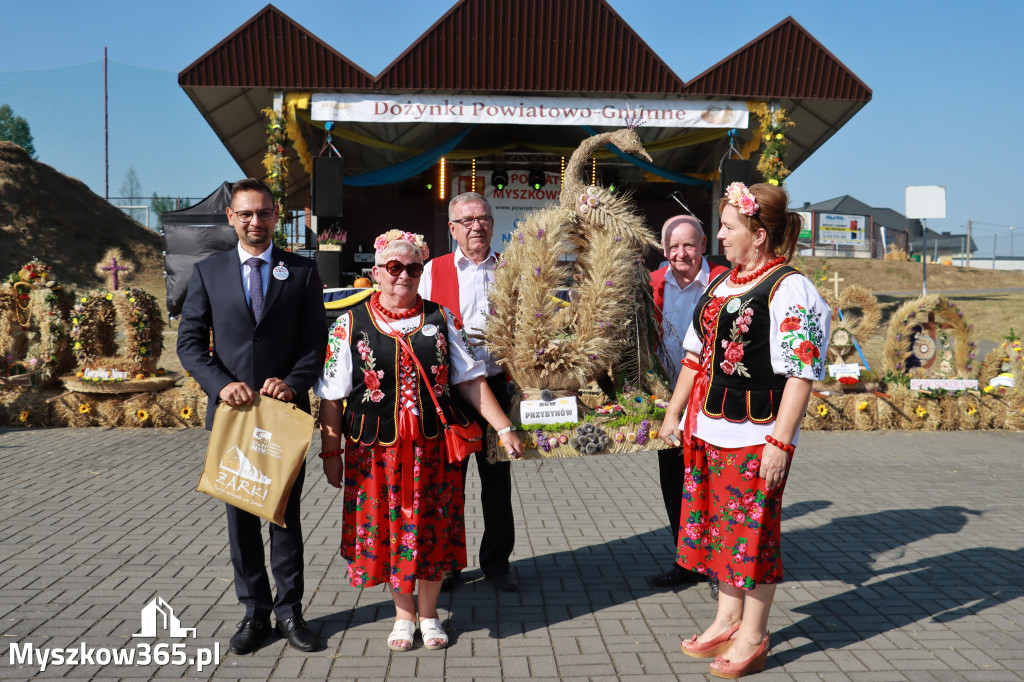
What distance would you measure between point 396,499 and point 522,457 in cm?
60

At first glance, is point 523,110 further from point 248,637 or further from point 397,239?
point 248,637

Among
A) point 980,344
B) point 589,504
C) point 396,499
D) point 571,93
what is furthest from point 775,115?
point 396,499

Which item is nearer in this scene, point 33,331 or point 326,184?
point 33,331

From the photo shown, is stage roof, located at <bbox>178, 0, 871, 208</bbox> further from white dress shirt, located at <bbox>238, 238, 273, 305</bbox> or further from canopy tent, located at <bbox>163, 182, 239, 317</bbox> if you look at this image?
white dress shirt, located at <bbox>238, 238, 273, 305</bbox>

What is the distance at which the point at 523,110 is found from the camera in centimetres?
1265

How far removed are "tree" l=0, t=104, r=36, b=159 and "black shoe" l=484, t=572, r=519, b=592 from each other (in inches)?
2370

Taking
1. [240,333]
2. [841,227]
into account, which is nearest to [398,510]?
[240,333]

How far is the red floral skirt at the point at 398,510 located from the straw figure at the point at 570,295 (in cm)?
61

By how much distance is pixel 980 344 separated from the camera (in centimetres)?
1462

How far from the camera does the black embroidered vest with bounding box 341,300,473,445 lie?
10.4 ft

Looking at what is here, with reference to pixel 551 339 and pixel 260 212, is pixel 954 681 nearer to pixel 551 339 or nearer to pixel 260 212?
pixel 551 339

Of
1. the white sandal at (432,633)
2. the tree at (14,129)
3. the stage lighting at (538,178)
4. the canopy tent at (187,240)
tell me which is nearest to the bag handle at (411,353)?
the white sandal at (432,633)

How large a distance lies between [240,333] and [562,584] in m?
2.09

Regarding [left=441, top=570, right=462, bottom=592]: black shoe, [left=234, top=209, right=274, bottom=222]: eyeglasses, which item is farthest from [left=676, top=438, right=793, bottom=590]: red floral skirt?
[left=234, top=209, right=274, bottom=222]: eyeglasses
